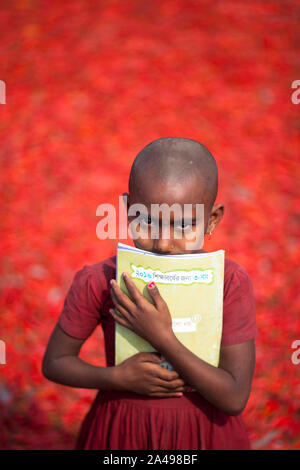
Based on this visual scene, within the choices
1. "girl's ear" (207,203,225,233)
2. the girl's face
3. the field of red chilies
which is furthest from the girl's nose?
the field of red chilies

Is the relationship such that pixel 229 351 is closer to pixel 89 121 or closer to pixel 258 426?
pixel 258 426

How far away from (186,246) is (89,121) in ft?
7.12

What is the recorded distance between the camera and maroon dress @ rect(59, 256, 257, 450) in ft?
2.60

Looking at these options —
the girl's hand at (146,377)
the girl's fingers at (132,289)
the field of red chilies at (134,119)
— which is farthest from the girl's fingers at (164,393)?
the field of red chilies at (134,119)

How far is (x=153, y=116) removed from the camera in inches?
110

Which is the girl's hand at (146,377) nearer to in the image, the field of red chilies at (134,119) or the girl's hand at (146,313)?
the girl's hand at (146,313)

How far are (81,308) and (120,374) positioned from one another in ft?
0.39

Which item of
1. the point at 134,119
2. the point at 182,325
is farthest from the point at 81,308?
the point at 134,119

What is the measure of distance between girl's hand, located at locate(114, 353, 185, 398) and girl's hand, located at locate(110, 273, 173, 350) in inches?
1.2

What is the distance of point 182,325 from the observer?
2.44ft

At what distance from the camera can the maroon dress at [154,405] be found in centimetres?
A: 79

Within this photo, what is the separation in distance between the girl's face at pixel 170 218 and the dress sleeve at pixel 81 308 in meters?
0.11

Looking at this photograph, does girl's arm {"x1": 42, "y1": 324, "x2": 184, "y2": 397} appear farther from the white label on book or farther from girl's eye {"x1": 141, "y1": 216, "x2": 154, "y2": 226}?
girl's eye {"x1": 141, "y1": 216, "x2": 154, "y2": 226}
